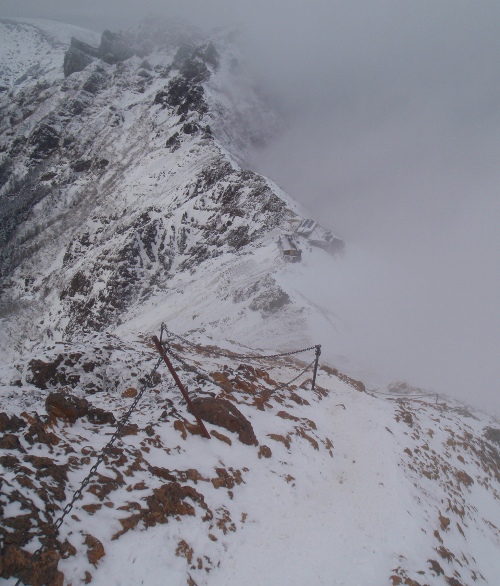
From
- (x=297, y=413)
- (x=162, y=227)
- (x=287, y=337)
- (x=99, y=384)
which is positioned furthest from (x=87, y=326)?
(x=297, y=413)

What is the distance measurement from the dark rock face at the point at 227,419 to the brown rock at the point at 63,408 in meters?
2.92

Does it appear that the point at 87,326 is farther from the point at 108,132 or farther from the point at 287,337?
the point at 108,132

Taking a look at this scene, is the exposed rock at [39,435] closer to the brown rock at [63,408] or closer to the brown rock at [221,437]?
the brown rock at [63,408]

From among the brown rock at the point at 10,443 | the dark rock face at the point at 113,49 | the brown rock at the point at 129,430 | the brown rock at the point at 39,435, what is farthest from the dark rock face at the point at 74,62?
the brown rock at the point at 10,443

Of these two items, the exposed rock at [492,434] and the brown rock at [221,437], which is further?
the exposed rock at [492,434]

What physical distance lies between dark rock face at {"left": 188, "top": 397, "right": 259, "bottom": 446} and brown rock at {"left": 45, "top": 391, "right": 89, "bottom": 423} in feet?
9.57

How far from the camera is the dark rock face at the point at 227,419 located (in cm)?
938

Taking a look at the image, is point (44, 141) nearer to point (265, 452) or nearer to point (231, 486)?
point (265, 452)

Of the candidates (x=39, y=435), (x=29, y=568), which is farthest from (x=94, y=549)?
(x=39, y=435)

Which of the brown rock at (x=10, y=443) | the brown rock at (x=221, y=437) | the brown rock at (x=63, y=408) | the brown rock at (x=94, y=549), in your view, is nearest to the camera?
the brown rock at (x=94, y=549)

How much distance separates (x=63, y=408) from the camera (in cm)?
825

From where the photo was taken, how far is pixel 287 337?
27.8m

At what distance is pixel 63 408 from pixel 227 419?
12.8 feet

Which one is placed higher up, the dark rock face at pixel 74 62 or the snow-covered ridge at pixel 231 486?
the dark rock face at pixel 74 62
